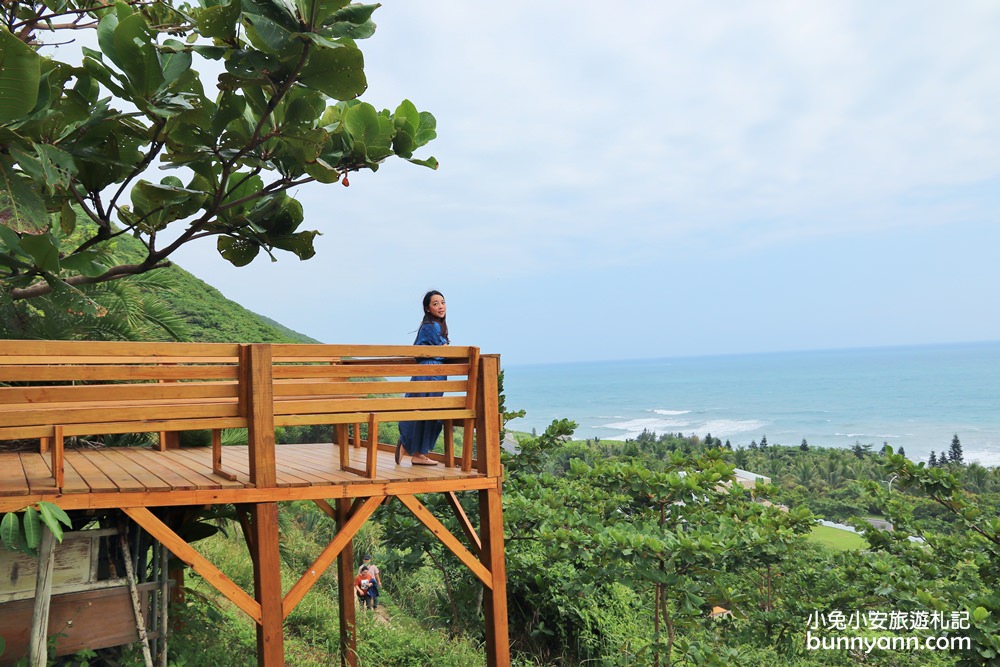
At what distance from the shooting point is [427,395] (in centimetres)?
583

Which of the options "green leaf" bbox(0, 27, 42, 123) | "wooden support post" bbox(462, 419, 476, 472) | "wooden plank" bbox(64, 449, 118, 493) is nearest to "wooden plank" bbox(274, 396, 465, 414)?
"wooden support post" bbox(462, 419, 476, 472)

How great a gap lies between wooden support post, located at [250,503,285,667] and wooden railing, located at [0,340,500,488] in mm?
234

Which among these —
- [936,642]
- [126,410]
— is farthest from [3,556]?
[936,642]

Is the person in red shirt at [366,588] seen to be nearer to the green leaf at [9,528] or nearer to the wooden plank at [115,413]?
the wooden plank at [115,413]

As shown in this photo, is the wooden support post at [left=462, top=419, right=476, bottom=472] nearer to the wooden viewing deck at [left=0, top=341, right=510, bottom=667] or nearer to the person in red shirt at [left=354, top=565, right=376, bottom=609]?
the wooden viewing deck at [left=0, top=341, right=510, bottom=667]

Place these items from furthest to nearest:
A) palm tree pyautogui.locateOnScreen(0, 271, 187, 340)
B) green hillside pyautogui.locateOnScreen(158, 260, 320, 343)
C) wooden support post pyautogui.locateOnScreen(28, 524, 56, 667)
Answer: green hillside pyautogui.locateOnScreen(158, 260, 320, 343), palm tree pyautogui.locateOnScreen(0, 271, 187, 340), wooden support post pyautogui.locateOnScreen(28, 524, 56, 667)

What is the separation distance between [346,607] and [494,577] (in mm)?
2279

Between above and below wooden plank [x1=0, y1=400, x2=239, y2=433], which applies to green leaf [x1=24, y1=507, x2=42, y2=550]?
below

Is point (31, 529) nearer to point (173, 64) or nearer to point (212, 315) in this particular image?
point (173, 64)

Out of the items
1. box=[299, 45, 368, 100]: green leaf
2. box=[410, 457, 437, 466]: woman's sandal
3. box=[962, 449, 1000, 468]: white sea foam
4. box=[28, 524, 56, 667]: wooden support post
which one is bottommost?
box=[962, 449, 1000, 468]: white sea foam

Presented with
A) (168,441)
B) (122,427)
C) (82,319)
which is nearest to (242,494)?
(122,427)

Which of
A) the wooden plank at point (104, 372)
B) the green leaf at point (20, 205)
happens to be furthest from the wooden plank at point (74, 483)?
the green leaf at point (20, 205)

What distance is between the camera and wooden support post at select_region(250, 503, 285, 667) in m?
4.50

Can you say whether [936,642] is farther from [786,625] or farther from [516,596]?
[516,596]
